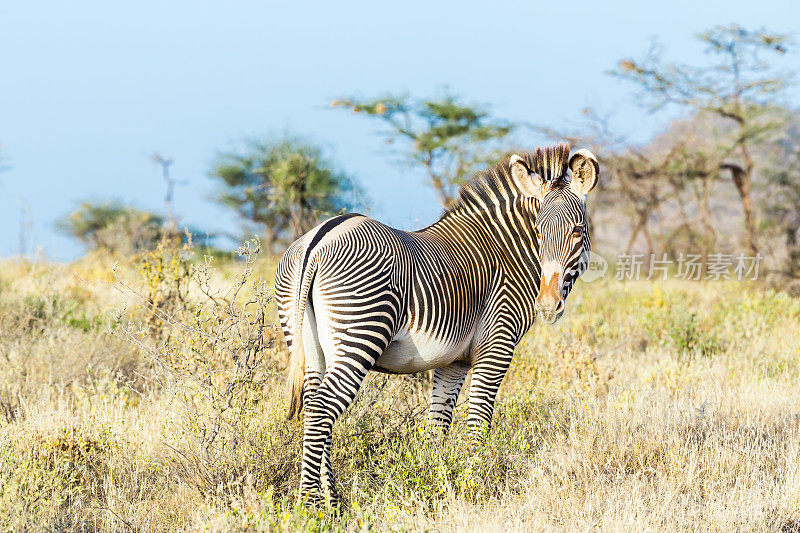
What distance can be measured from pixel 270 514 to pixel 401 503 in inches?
34.0

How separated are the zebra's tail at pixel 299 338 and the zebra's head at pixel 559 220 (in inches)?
56.3

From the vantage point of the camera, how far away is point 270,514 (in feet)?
12.0

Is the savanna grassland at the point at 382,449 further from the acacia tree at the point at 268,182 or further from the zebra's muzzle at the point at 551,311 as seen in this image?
the acacia tree at the point at 268,182

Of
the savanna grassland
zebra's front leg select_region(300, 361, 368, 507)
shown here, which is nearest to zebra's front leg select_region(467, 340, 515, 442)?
the savanna grassland

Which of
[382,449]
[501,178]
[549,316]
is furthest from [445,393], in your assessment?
[501,178]

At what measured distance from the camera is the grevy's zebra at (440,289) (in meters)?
4.03

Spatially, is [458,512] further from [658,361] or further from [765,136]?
[765,136]

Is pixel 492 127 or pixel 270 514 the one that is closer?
pixel 270 514

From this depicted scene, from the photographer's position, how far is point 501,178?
495 cm

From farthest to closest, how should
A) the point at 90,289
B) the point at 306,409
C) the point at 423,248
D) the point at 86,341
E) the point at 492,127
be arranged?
1. the point at 492,127
2. the point at 90,289
3. the point at 86,341
4. the point at 423,248
5. the point at 306,409

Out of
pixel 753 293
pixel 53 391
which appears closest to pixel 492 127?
pixel 753 293

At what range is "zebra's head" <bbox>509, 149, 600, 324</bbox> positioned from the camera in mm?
4555

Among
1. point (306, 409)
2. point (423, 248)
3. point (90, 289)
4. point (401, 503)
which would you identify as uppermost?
point (423, 248)

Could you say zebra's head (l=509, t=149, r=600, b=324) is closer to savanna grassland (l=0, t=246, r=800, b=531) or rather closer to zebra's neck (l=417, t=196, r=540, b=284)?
zebra's neck (l=417, t=196, r=540, b=284)
